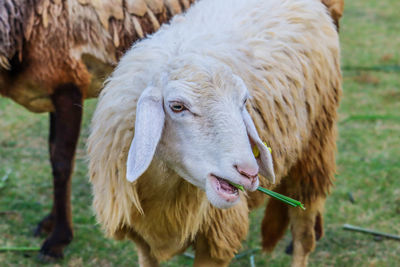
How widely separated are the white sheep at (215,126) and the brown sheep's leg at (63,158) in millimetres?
1030

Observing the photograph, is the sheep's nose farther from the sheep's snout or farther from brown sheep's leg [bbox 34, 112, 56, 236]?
brown sheep's leg [bbox 34, 112, 56, 236]

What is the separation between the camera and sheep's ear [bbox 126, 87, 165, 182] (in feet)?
6.81

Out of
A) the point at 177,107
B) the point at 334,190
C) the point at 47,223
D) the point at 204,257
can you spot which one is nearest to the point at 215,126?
the point at 177,107

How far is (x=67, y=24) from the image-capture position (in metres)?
3.52

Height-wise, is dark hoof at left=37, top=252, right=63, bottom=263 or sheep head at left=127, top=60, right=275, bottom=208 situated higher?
sheep head at left=127, top=60, right=275, bottom=208

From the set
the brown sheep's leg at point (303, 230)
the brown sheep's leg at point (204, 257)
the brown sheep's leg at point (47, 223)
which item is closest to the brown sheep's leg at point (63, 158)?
the brown sheep's leg at point (47, 223)

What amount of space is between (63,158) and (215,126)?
Answer: 73.8 inches

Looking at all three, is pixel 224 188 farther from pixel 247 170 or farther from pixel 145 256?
pixel 145 256

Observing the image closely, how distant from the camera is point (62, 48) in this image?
11.5ft

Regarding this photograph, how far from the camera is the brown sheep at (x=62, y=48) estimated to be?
3490 mm

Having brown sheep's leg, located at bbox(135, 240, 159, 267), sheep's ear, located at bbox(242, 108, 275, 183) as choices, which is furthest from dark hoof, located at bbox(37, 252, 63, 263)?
sheep's ear, located at bbox(242, 108, 275, 183)

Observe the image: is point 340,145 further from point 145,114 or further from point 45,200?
point 145,114

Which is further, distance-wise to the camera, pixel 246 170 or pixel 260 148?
pixel 260 148

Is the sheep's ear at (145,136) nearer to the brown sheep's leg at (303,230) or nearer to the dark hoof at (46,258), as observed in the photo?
the brown sheep's leg at (303,230)
